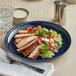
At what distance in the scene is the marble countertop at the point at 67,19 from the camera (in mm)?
1097

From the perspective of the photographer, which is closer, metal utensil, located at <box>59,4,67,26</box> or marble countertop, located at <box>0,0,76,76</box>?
marble countertop, located at <box>0,0,76,76</box>

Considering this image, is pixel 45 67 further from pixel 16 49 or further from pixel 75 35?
pixel 75 35

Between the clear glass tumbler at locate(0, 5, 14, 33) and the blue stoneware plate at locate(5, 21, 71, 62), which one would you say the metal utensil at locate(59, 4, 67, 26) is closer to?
the blue stoneware plate at locate(5, 21, 71, 62)

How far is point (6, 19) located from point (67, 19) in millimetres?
406

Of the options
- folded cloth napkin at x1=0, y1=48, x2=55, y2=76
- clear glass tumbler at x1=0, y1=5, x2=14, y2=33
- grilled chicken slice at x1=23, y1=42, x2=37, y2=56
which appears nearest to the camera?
folded cloth napkin at x1=0, y1=48, x2=55, y2=76

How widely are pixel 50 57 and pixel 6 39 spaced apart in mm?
275

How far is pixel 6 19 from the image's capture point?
1302 mm

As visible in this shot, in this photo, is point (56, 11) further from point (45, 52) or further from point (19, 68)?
point (19, 68)

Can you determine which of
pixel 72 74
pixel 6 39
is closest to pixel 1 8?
pixel 6 39

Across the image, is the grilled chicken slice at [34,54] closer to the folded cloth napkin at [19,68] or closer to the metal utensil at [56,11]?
the folded cloth napkin at [19,68]

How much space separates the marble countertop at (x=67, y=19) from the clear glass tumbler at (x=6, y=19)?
5 cm

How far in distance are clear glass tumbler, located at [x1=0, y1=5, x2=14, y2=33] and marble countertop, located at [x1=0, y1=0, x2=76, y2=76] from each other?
48mm

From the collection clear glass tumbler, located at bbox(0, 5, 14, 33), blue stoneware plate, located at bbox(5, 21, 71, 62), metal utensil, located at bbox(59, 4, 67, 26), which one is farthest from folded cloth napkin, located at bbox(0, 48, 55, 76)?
metal utensil, located at bbox(59, 4, 67, 26)

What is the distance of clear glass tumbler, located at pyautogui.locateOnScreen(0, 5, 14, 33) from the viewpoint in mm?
1302
